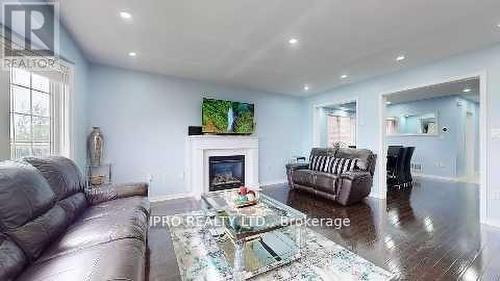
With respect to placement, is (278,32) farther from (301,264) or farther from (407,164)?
(407,164)

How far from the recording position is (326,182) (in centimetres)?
414

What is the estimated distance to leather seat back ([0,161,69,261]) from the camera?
135 cm

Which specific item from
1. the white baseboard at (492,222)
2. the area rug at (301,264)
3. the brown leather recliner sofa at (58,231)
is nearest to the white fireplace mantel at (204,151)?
the area rug at (301,264)

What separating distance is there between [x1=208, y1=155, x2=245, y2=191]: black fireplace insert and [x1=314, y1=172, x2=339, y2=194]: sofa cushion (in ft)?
5.75

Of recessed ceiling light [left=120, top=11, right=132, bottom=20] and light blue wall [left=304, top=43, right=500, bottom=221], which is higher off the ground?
recessed ceiling light [left=120, top=11, right=132, bottom=20]

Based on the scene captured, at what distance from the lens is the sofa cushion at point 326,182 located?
401 cm

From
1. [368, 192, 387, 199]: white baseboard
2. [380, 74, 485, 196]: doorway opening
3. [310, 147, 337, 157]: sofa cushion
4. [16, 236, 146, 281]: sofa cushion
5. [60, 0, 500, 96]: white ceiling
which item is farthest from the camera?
[380, 74, 485, 196]: doorway opening

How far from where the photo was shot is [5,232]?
4.28ft

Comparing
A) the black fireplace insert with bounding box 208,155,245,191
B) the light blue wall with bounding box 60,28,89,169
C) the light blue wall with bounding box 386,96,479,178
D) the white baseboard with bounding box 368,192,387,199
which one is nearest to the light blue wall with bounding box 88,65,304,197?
the light blue wall with bounding box 60,28,89,169

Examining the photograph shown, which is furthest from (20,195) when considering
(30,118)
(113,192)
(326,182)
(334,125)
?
(334,125)

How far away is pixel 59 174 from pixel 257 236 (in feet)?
6.13

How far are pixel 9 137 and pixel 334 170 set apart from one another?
4.68m

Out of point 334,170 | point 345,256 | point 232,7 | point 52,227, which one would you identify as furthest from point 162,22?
point 334,170

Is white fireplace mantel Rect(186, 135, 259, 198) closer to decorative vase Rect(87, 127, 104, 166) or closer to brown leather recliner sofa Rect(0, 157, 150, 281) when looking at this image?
decorative vase Rect(87, 127, 104, 166)
